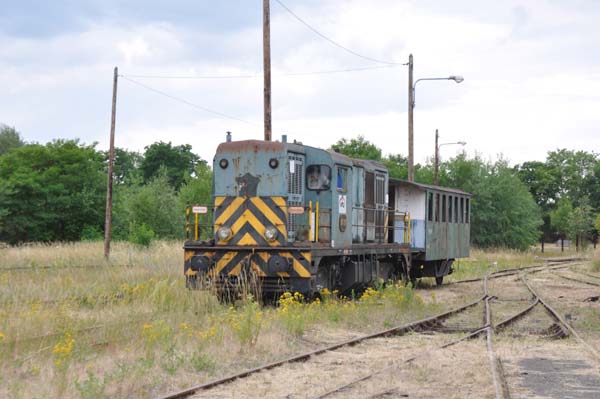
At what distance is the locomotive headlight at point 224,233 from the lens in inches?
624

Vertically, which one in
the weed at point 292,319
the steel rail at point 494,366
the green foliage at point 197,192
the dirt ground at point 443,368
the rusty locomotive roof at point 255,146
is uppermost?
the green foliage at point 197,192

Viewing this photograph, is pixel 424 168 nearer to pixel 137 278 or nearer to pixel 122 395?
pixel 137 278

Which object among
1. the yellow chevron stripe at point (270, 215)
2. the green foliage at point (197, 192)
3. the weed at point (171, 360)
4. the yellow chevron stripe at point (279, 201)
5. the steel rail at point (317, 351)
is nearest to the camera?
the steel rail at point (317, 351)

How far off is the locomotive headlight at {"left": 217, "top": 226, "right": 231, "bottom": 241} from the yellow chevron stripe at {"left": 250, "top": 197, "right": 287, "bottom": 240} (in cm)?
79

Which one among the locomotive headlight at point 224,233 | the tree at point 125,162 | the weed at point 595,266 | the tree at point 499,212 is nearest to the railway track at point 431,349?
the locomotive headlight at point 224,233

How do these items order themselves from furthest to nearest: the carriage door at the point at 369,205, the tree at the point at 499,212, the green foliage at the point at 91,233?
the tree at the point at 499,212 < the green foliage at the point at 91,233 < the carriage door at the point at 369,205

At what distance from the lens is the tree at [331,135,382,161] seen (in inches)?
2552

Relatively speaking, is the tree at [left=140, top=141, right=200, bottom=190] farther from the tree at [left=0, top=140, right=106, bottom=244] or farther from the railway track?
the railway track

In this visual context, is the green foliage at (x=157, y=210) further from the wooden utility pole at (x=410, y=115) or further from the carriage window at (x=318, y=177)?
the carriage window at (x=318, y=177)

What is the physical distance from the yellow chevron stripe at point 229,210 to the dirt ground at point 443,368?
13.4 ft

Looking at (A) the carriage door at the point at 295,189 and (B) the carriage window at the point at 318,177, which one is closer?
(A) the carriage door at the point at 295,189

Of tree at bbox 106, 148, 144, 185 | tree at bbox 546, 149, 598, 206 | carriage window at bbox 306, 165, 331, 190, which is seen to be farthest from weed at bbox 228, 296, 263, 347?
tree at bbox 546, 149, 598, 206

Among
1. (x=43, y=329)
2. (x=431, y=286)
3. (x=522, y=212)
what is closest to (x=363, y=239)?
(x=431, y=286)

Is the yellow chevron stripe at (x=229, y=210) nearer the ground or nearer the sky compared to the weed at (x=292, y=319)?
nearer the sky
